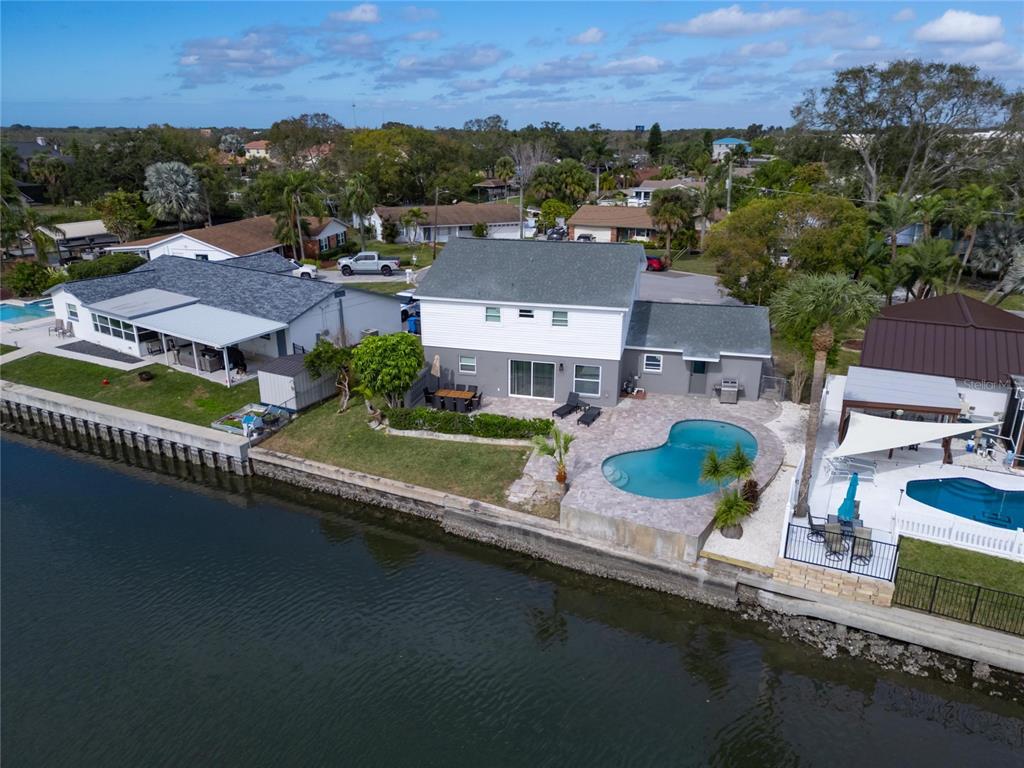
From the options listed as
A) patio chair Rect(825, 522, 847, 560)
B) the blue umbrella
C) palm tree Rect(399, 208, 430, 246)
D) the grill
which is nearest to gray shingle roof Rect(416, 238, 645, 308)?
the grill

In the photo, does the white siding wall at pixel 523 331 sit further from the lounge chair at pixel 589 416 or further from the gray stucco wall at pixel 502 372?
the lounge chair at pixel 589 416

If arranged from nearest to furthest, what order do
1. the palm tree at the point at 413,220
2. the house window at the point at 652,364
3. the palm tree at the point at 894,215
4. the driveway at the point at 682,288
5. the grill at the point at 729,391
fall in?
1. the grill at the point at 729,391
2. the house window at the point at 652,364
3. the palm tree at the point at 894,215
4. the driveway at the point at 682,288
5. the palm tree at the point at 413,220

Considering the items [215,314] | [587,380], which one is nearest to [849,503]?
[587,380]

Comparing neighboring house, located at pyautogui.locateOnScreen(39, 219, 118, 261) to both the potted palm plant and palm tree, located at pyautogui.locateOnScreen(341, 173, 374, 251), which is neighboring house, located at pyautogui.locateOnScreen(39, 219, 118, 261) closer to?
palm tree, located at pyautogui.locateOnScreen(341, 173, 374, 251)

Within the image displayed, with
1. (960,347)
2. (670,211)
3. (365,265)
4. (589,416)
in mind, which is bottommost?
(589,416)

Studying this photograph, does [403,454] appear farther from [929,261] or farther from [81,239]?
[81,239]

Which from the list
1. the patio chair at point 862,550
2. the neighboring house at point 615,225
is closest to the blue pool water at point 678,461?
the patio chair at point 862,550

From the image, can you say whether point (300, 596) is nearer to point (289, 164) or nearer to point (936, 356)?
point (936, 356)
